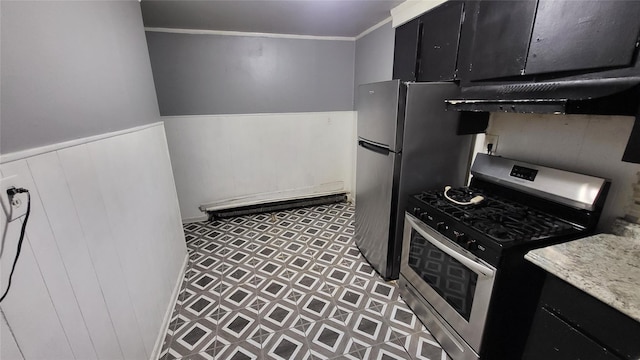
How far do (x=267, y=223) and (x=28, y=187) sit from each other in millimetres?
2557

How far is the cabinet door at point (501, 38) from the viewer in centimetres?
125

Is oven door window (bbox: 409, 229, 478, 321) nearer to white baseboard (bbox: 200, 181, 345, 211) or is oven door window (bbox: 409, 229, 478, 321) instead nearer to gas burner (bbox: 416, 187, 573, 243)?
gas burner (bbox: 416, 187, 573, 243)

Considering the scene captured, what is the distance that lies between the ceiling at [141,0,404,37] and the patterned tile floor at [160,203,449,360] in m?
2.29

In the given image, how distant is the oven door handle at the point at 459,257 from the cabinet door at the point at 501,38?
3.20 feet

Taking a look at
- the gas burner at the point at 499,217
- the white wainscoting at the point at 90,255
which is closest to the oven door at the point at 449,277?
the gas burner at the point at 499,217

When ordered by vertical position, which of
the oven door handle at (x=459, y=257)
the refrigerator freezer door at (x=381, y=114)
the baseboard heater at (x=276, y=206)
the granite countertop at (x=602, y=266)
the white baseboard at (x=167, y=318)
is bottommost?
the white baseboard at (x=167, y=318)

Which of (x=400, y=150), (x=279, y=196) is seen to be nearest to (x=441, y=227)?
(x=400, y=150)

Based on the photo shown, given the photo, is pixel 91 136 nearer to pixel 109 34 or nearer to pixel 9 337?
pixel 109 34

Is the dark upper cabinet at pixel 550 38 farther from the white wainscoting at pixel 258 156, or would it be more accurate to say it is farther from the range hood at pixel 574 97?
the white wainscoting at pixel 258 156

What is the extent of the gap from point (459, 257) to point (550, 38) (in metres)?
1.12

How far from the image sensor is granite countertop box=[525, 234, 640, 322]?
85 centimetres

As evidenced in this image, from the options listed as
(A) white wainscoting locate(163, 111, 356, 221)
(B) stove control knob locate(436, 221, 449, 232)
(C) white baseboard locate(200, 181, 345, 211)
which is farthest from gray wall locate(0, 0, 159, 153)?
(C) white baseboard locate(200, 181, 345, 211)

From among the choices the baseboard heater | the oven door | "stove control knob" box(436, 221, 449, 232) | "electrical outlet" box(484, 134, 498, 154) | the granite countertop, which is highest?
"electrical outlet" box(484, 134, 498, 154)

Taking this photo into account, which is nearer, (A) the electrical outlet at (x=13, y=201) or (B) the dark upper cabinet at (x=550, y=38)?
(A) the electrical outlet at (x=13, y=201)
